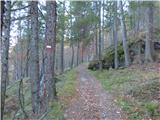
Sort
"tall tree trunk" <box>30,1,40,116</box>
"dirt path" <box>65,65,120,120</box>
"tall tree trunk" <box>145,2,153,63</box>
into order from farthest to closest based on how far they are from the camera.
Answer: "tall tree trunk" <box>145,2,153,63</box>, "tall tree trunk" <box>30,1,40,116</box>, "dirt path" <box>65,65,120,120</box>

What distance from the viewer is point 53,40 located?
41.3ft

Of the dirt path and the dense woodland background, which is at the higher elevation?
the dense woodland background

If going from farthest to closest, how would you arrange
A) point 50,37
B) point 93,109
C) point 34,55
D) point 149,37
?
point 149,37, point 34,55, point 50,37, point 93,109

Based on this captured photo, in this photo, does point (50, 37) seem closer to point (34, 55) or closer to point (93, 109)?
point (34, 55)

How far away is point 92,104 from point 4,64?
4.29m

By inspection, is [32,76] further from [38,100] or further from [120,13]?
[120,13]

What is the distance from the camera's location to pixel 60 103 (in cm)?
1258

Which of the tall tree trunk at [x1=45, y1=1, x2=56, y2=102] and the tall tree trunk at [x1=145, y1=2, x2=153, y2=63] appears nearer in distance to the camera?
A: the tall tree trunk at [x1=45, y1=1, x2=56, y2=102]

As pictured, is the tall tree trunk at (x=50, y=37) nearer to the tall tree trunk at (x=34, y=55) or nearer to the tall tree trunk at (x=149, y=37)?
the tall tree trunk at (x=34, y=55)

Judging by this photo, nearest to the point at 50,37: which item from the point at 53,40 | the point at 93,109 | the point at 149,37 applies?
the point at 53,40

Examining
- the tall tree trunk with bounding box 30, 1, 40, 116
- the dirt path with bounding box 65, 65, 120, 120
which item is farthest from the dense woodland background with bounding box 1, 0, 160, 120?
the dirt path with bounding box 65, 65, 120, 120

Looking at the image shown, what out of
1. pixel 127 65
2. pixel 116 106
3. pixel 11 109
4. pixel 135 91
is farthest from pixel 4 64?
pixel 127 65

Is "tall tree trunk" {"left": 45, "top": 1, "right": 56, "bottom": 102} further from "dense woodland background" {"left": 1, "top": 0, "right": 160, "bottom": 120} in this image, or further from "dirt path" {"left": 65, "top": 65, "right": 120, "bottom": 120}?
"dirt path" {"left": 65, "top": 65, "right": 120, "bottom": 120}

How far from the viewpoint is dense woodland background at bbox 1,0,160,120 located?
12.5 metres
